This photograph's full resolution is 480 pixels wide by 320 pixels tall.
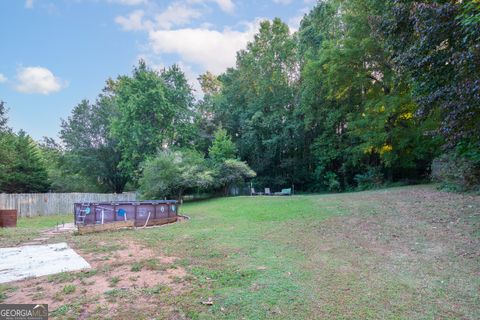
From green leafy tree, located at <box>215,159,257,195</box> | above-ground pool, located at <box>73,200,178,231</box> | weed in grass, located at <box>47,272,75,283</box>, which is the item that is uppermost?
green leafy tree, located at <box>215,159,257,195</box>

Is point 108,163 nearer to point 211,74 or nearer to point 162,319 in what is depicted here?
point 211,74

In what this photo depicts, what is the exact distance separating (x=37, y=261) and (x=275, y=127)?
22.8 m

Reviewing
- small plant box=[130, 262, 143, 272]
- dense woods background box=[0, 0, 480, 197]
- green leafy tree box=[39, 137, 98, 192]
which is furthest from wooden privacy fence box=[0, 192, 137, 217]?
small plant box=[130, 262, 143, 272]

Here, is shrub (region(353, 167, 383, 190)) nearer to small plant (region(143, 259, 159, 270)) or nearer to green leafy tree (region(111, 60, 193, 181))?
green leafy tree (region(111, 60, 193, 181))

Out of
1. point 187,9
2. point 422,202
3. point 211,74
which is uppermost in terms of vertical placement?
point 211,74

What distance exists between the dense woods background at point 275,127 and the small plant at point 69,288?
868 centimetres

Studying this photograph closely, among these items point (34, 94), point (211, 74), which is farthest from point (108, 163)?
point (211, 74)

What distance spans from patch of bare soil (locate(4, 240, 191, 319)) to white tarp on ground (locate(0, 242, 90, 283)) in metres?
0.31

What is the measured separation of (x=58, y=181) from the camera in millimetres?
26312

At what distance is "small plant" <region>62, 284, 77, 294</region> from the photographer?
3814 millimetres

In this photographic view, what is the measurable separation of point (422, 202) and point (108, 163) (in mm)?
27651

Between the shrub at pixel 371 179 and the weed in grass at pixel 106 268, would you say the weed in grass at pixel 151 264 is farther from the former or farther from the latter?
the shrub at pixel 371 179

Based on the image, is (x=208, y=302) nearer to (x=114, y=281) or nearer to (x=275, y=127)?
(x=114, y=281)

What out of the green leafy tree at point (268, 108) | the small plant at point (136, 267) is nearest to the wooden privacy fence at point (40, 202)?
the green leafy tree at point (268, 108)
